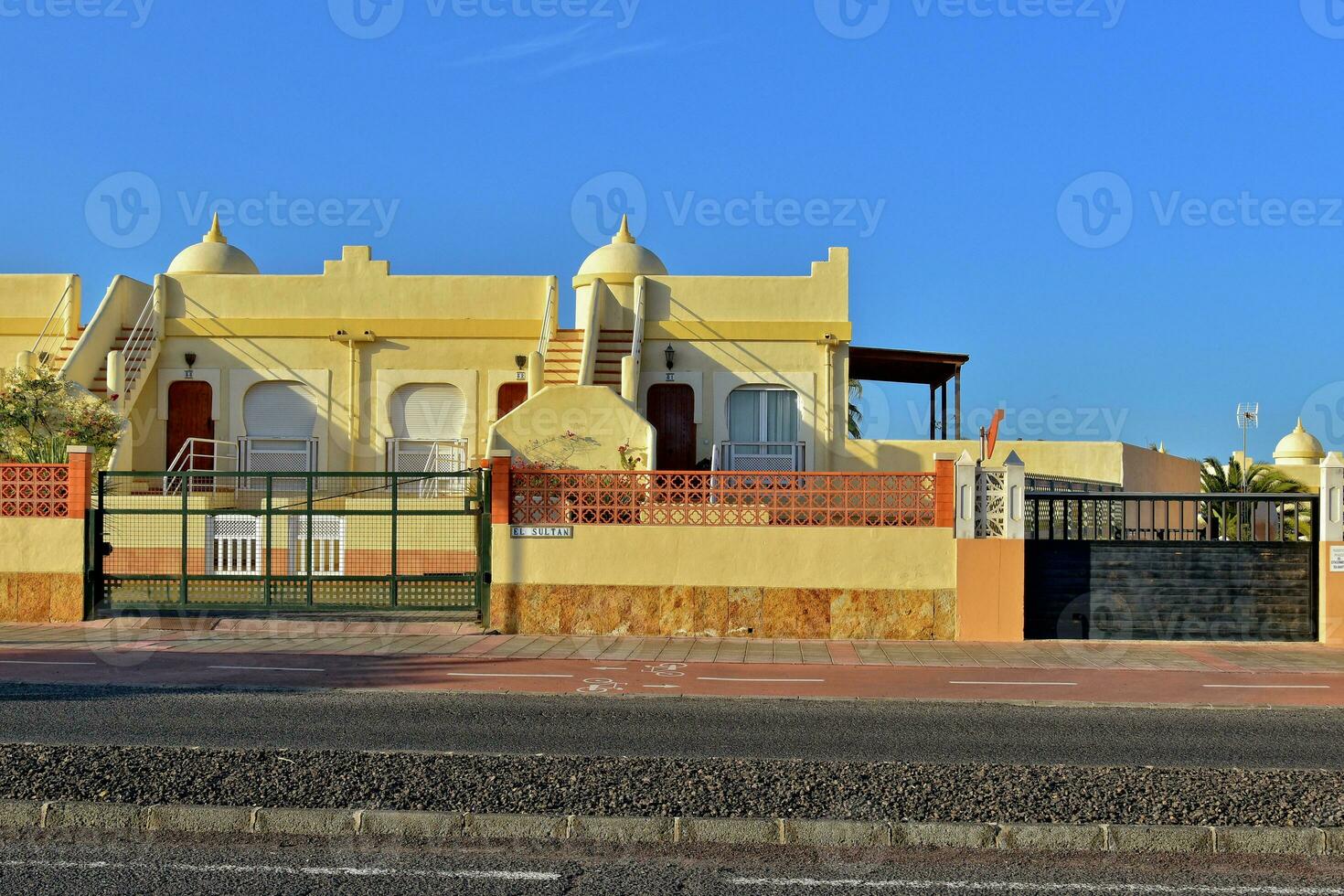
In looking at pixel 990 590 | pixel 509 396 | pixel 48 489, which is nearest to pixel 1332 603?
pixel 990 590

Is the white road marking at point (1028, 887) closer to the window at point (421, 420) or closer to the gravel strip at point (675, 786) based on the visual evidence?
the gravel strip at point (675, 786)

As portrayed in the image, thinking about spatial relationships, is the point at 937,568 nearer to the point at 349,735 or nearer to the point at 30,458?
the point at 349,735

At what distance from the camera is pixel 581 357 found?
89.8ft

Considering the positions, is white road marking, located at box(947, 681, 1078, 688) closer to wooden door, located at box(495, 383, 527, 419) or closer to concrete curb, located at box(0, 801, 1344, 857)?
concrete curb, located at box(0, 801, 1344, 857)

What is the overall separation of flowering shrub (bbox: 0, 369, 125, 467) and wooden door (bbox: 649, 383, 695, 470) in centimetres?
1082

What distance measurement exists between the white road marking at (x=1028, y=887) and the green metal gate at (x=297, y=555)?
1160 centimetres

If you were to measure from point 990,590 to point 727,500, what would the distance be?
3690 millimetres

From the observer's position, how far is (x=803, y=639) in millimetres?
17016

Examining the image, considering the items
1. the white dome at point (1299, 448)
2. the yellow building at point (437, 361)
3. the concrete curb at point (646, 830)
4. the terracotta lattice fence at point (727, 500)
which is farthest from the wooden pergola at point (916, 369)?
the white dome at point (1299, 448)

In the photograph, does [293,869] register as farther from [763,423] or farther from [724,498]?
[763,423]

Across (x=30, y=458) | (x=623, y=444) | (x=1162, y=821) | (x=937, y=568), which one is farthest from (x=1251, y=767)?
(x=30, y=458)

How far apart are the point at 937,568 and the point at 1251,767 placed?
8.20 meters

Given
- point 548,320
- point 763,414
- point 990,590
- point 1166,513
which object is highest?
point 548,320

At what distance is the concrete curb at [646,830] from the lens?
21.9ft
